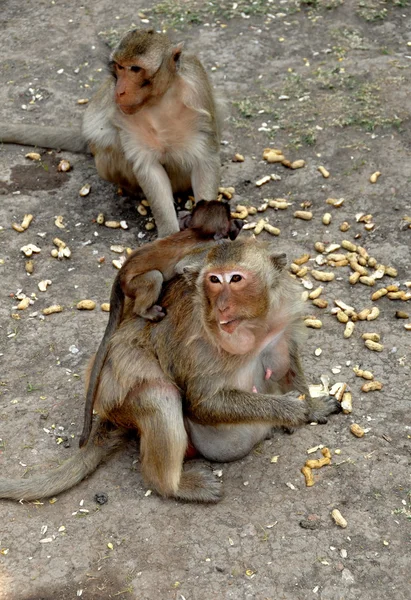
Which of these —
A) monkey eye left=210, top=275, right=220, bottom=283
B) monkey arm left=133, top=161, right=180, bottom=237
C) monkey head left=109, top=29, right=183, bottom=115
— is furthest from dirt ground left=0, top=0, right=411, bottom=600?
monkey eye left=210, top=275, right=220, bottom=283

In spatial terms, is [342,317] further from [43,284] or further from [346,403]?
[43,284]

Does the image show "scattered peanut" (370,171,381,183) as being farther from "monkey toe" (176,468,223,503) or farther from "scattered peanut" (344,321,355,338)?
"monkey toe" (176,468,223,503)

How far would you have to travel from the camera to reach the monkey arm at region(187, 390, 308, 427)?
213 inches

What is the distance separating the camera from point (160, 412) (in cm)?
541

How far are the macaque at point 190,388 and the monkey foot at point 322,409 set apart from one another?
0.35 meters

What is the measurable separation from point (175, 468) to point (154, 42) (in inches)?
135

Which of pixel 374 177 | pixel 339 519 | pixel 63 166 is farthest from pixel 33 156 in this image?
pixel 339 519

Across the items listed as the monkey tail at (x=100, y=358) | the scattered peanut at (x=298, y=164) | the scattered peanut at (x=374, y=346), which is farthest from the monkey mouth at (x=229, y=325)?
the scattered peanut at (x=298, y=164)

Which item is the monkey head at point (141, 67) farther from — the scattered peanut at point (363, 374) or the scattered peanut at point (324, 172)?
the scattered peanut at point (363, 374)

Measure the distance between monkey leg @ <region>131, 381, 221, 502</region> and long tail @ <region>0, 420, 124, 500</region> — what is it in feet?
1.14

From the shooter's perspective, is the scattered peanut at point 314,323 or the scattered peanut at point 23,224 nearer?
the scattered peanut at point 314,323

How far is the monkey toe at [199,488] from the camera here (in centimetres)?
549

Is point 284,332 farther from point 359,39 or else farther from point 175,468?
point 359,39

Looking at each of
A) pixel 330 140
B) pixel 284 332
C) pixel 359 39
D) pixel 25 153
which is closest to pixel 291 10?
pixel 359 39
